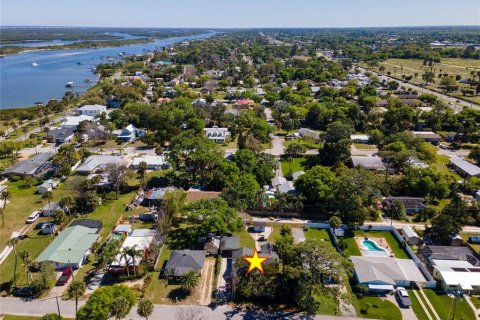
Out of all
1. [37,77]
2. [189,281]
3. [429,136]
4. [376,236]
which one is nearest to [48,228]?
[189,281]

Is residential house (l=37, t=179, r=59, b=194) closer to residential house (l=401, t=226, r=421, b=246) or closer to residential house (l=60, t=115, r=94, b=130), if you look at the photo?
residential house (l=60, t=115, r=94, b=130)

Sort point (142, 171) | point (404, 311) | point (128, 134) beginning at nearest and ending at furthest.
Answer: point (404, 311), point (142, 171), point (128, 134)

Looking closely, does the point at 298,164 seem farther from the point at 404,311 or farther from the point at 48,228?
the point at 48,228

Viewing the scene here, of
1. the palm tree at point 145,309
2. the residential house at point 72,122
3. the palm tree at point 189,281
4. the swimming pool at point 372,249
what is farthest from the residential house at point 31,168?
the swimming pool at point 372,249

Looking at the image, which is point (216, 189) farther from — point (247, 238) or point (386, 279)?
point (386, 279)

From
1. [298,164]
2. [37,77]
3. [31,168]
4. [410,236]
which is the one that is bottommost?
[410,236]

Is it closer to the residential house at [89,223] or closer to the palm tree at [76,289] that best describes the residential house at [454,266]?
the palm tree at [76,289]
